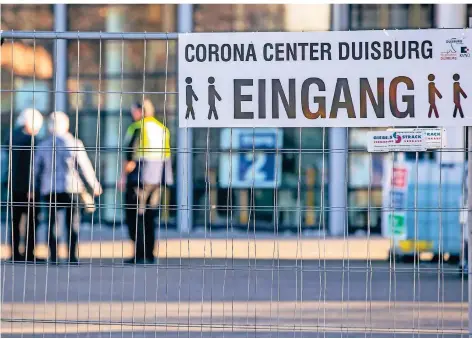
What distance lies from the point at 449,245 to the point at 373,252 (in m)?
1.88

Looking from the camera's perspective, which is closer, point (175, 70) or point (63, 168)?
point (63, 168)

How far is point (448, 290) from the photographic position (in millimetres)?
10430

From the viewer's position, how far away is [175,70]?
15.4m

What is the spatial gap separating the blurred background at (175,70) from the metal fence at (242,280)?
92 cm

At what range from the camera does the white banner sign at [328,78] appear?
6.33 metres

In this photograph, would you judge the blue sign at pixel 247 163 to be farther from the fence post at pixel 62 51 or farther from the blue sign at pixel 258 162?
the fence post at pixel 62 51

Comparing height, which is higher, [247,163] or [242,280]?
[247,163]

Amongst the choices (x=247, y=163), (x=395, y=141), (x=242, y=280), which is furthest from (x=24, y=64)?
(x=395, y=141)

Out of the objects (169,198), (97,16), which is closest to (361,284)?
(169,198)

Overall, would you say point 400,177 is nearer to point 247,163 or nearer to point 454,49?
point 247,163

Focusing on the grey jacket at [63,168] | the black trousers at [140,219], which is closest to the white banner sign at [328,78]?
the grey jacket at [63,168]

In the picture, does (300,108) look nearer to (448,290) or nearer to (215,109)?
(215,109)

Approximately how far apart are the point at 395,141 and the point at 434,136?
0.69ft

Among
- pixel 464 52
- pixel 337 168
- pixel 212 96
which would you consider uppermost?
pixel 464 52
